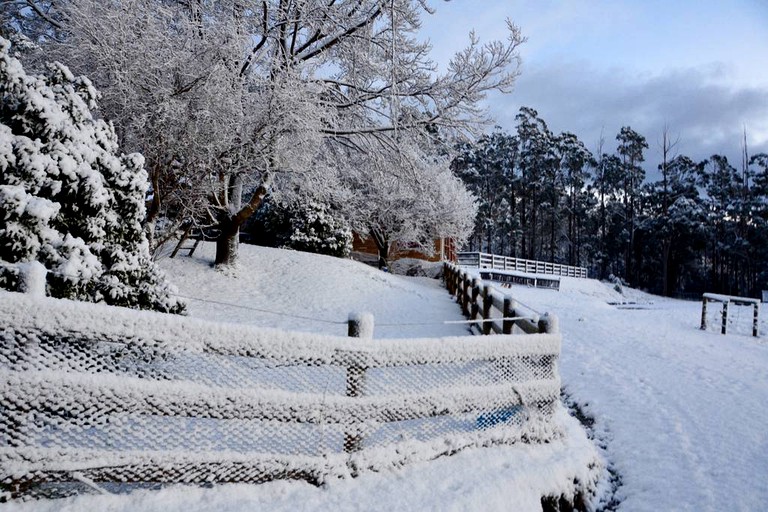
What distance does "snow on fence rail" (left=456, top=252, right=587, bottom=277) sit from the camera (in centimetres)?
3150

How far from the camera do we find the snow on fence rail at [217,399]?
89.8 inches

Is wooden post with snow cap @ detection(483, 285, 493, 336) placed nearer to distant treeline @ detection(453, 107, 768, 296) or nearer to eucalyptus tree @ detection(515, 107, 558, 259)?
distant treeline @ detection(453, 107, 768, 296)

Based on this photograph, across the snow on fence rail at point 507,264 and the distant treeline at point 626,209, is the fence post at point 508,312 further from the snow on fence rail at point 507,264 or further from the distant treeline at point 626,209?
the distant treeline at point 626,209

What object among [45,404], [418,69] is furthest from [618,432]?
[418,69]

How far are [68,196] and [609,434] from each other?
6.36m

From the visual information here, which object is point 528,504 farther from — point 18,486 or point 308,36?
point 308,36

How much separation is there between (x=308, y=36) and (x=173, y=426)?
10392 mm

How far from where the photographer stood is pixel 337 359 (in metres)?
2.98

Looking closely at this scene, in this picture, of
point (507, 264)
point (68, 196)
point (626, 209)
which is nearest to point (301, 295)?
point (68, 196)

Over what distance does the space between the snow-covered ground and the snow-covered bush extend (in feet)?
6.30

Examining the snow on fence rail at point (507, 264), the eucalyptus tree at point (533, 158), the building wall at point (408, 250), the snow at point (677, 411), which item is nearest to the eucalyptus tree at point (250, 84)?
the snow at point (677, 411)

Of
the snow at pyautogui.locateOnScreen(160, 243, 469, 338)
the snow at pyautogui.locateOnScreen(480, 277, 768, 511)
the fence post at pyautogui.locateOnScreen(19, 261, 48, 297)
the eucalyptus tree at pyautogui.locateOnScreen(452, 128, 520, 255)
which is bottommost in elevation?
the snow at pyautogui.locateOnScreen(480, 277, 768, 511)

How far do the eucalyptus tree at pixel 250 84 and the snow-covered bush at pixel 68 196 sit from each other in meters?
2.51

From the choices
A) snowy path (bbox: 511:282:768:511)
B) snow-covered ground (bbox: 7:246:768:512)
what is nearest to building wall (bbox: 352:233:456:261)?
snow-covered ground (bbox: 7:246:768:512)
